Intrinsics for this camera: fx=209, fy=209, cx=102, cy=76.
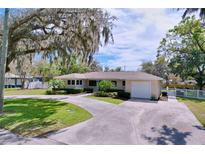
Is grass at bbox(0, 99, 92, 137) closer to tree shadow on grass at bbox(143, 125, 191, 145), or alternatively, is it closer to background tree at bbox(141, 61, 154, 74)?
tree shadow on grass at bbox(143, 125, 191, 145)

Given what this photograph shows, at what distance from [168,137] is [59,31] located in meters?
9.78

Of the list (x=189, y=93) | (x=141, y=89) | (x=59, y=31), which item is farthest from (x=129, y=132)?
(x=189, y=93)

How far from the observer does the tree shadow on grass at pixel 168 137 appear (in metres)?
7.23

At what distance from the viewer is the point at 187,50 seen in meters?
28.2

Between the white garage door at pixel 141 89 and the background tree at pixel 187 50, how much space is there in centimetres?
887

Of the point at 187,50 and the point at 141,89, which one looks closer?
the point at 141,89

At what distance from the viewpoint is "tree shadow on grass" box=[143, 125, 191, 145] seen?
7.23 meters

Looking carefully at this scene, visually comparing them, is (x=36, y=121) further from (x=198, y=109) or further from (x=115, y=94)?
(x=115, y=94)

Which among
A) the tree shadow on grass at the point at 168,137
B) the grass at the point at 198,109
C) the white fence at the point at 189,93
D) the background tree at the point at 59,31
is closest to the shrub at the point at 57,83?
the background tree at the point at 59,31

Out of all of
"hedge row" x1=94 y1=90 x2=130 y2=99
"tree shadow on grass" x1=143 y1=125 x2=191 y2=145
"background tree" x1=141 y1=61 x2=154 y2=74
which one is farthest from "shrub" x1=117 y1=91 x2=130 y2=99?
"background tree" x1=141 y1=61 x2=154 y2=74
